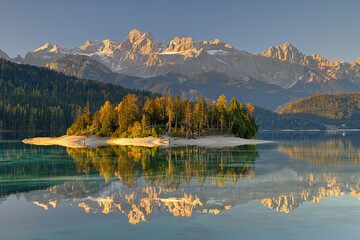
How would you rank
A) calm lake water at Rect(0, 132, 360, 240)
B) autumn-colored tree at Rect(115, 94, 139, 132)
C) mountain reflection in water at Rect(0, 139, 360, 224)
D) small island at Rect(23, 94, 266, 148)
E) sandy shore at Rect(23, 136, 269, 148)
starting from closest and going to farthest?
calm lake water at Rect(0, 132, 360, 240) → mountain reflection in water at Rect(0, 139, 360, 224) → sandy shore at Rect(23, 136, 269, 148) → small island at Rect(23, 94, 266, 148) → autumn-colored tree at Rect(115, 94, 139, 132)

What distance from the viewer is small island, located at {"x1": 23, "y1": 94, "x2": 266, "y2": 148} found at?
476 feet

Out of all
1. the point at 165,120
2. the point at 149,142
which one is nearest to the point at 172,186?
the point at 149,142

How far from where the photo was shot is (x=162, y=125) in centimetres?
15338

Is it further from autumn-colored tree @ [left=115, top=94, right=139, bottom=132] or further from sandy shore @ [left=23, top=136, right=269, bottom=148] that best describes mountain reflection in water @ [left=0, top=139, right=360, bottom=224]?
autumn-colored tree @ [left=115, top=94, right=139, bottom=132]

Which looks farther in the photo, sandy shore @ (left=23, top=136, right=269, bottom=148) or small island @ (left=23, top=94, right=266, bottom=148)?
small island @ (left=23, top=94, right=266, bottom=148)

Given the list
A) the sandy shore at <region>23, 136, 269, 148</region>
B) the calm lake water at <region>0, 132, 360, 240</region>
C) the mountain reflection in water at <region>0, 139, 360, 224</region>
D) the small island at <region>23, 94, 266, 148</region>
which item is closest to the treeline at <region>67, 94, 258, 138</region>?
the small island at <region>23, 94, 266, 148</region>

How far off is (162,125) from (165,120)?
6.73 meters

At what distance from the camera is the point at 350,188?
1633 inches

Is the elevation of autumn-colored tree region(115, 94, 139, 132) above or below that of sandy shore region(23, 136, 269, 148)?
above

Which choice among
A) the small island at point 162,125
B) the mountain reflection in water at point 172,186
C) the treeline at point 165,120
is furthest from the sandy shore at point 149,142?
the mountain reflection in water at point 172,186

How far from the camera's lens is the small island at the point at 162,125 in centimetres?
14500

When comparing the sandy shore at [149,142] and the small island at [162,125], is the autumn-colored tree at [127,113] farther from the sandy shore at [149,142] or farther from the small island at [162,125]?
the sandy shore at [149,142]

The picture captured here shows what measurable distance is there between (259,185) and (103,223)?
22.6 metres

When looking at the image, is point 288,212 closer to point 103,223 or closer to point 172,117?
point 103,223
